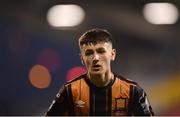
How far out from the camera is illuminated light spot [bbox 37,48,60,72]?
45.3 inches

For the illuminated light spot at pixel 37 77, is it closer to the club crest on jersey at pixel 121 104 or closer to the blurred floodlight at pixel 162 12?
the club crest on jersey at pixel 121 104

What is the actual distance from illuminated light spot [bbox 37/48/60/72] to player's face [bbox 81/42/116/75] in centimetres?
13

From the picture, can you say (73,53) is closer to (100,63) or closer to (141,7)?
(100,63)

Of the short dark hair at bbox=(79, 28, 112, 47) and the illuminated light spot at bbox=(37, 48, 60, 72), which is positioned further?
the illuminated light spot at bbox=(37, 48, 60, 72)

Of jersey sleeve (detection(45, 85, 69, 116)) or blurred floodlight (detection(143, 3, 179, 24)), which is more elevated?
blurred floodlight (detection(143, 3, 179, 24))

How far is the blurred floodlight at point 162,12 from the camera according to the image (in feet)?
3.80

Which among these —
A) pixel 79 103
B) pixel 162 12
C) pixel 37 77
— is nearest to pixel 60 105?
pixel 79 103

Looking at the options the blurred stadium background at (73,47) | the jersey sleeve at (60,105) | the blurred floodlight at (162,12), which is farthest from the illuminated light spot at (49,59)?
the blurred floodlight at (162,12)

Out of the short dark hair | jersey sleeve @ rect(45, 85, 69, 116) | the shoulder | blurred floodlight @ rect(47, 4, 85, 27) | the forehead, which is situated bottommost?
jersey sleeve @ rect(45, 85, 69, 116)

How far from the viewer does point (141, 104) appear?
1.05 metres

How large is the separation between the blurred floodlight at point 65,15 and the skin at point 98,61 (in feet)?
0.48

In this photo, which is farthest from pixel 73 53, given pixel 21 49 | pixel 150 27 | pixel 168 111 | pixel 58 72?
pixel 168 111

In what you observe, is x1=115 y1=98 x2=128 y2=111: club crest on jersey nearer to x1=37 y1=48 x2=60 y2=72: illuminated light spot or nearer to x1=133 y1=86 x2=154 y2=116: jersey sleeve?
x1=133 y1=86 x2=154 y2=116: jersey sleeve

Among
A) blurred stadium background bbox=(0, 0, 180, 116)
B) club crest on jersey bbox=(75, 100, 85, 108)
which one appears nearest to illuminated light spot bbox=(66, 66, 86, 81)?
blurred stadium background bbox=(0, 0, 180, 116)
